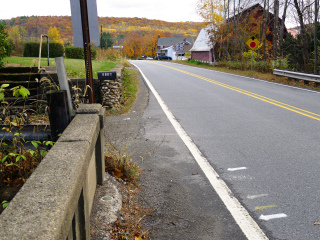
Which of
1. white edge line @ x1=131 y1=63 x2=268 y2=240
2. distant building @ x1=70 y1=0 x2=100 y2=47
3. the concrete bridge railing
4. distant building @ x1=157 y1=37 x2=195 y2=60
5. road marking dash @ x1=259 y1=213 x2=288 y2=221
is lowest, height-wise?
road marking dash @ x1=259 y1=213 x2=288 y2=221

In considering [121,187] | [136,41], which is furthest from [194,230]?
[136,41]

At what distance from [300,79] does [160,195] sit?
16.9 meters

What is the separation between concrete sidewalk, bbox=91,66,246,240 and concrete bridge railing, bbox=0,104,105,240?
0.91 m

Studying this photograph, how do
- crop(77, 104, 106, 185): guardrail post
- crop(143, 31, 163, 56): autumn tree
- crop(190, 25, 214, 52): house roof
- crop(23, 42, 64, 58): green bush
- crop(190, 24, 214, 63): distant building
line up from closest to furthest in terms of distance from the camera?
crop(77, 104, 106, 185): guardrail post, crop(23, 42, 64, 58): green bush, crop(190, 24, 214, 63): distant building, crop(190, 25, 214, 52): house roof, crop(143, 31, 163, 56): autumn tree

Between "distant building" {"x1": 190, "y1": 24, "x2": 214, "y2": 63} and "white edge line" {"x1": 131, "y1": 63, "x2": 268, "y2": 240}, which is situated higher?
"distant building" {"x1": 190, "y1": 24, "x2": 214, "y2": 63}

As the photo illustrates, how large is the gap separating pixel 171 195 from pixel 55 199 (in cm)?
278

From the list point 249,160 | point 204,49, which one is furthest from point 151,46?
point 249,160

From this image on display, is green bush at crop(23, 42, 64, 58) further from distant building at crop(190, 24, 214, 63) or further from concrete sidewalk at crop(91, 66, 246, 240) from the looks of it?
distant building at crop(190, 24, 214, 63)

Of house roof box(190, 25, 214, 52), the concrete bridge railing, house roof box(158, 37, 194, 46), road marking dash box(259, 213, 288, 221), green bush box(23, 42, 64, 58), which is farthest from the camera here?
house roof box(158, 37, 194, 46)

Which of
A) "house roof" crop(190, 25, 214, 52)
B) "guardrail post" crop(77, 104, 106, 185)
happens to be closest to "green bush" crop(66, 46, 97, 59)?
"guardrail post" crop(77, 104, 106, 185)

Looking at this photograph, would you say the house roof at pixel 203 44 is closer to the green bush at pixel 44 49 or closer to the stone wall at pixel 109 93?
the green bush at pixel 44 49

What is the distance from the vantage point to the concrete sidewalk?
3.63m

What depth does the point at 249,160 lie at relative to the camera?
233 inches

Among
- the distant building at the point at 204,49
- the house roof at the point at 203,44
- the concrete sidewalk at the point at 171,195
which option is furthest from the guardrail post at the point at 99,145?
the house roof at the point at 203,44
